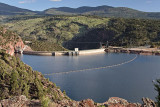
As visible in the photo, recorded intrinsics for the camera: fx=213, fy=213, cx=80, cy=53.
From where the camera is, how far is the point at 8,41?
290 feet

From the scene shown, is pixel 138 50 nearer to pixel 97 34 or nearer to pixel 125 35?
pixel 125 35

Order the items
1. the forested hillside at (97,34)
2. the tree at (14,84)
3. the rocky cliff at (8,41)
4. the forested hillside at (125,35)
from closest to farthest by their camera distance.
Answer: the tree at (14,84) < the rocky cliff at (8,41) < the forested hillside at (97,34) < the forested hillside at (125,35)

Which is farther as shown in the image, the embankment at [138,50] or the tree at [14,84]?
the embankment at [138,50]

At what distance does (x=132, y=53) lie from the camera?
12181 centimetres

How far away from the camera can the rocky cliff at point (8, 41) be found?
8143cm

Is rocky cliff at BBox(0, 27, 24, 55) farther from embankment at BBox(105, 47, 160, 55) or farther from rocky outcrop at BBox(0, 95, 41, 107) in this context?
rocky outcrop at BBox(0, 95, 41, 107)

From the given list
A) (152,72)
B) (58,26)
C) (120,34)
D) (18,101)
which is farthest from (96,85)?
(58,26)

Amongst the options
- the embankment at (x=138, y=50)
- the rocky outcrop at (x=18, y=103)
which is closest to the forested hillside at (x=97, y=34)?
the embankment at (x=138, y=50)

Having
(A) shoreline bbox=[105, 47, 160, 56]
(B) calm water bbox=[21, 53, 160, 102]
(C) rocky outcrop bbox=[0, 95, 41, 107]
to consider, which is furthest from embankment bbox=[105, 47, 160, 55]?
(C) rocky outcrop bbox=[0, 95, 41, 107]

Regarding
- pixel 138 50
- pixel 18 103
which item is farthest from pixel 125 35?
pixel 18 103

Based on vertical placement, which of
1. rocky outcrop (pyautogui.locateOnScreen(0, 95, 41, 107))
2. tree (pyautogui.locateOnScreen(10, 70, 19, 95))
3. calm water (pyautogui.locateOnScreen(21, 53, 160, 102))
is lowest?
calm water (pyautogui.locateOnScreen(21, 53, 160, 102))

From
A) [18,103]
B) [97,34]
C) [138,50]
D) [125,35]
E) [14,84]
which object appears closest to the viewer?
[18,103]

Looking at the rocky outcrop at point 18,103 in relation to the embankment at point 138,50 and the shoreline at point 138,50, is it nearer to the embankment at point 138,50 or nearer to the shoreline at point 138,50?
the shoreline at point 138,50

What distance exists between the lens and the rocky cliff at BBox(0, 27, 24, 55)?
81.4m
